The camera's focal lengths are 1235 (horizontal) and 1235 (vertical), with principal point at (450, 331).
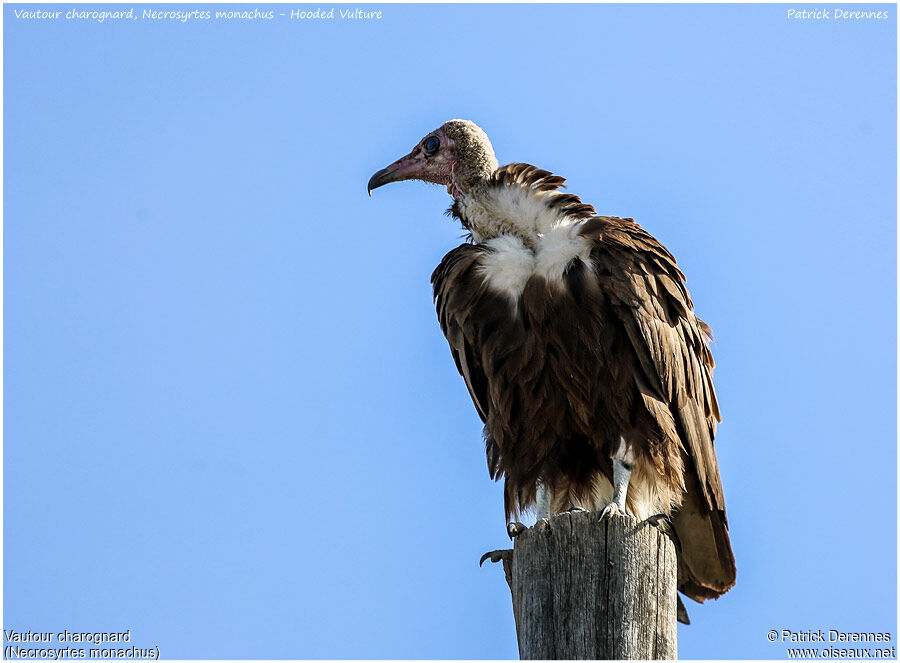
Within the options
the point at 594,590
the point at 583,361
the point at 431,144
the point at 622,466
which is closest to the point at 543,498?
the point at 622,466

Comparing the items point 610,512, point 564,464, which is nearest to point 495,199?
point 564,464

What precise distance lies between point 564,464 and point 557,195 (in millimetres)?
1481

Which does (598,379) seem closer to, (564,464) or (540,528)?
(564,464)

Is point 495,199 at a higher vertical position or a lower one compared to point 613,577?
higher

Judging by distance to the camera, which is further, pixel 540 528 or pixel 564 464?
pixel 564 464

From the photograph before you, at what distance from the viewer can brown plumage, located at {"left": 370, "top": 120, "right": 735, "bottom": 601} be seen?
6449 mm

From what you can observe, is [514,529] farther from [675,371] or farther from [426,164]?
[426,164]

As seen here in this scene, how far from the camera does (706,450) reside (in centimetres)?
673

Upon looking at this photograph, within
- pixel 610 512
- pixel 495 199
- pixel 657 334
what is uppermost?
pixel 495 199

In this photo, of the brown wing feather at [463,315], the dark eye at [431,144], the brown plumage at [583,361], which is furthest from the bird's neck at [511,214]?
the dark eye at [431,144]

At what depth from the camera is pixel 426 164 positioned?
789 centimetres

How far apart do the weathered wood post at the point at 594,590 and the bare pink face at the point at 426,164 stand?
10.8ft

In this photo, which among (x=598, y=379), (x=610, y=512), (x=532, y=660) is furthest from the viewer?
(x=598, y=379)

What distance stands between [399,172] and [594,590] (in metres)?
4.01
